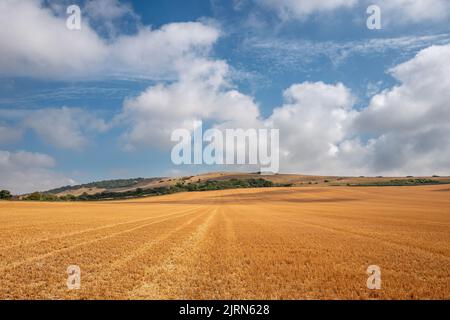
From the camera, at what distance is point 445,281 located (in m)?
12.0

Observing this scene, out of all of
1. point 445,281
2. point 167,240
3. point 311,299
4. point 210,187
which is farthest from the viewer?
point 210,187

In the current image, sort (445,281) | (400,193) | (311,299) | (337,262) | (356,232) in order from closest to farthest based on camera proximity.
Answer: (311,299)
(445,281)
(337,262)
(356,232)
(400,193)

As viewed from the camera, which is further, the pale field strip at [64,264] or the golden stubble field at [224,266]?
the pale field strip at [64,264]

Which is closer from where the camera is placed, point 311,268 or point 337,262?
point 311,268

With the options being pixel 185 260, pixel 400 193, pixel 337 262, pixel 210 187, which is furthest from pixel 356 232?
pixel 210 187

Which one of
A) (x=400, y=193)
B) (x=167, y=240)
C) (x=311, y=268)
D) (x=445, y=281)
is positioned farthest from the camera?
(x=400, y=193)

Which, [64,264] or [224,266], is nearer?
[224,266]

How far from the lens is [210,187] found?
160250 mm

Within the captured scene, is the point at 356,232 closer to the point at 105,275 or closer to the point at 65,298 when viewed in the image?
the point at 105,275

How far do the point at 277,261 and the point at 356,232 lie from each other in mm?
14185

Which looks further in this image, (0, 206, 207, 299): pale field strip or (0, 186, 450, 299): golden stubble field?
(0, 206, 207, 299): pale field strip
